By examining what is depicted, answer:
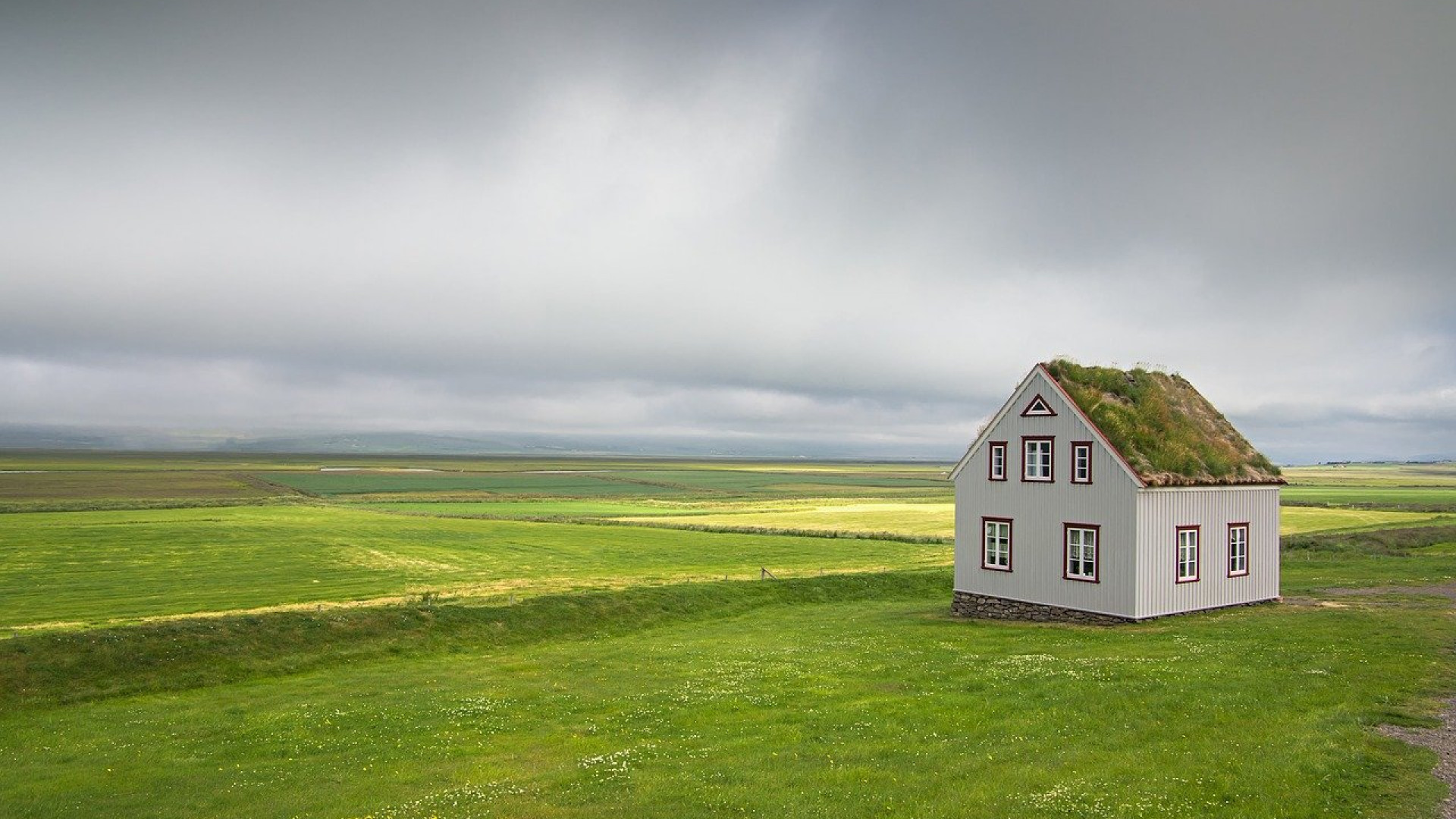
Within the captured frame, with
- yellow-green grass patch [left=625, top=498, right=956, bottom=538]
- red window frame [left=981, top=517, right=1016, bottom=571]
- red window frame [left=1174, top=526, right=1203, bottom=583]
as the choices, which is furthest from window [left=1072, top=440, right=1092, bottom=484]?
yellow-green grass patch [left=625, top=498, right=956, bottom=538]

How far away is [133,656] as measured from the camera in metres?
33.4

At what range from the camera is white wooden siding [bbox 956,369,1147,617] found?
3922 cm

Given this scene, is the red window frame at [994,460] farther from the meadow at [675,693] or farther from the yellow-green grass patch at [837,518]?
the yellow-green grass patch at [837,518]

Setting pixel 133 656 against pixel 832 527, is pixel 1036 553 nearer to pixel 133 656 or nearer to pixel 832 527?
pixel 133 656

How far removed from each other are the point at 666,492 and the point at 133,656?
163939 millimetres

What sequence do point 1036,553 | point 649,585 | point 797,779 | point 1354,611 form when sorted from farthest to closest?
point 649,585 < point 1036,553 < point 1354,611 < point 797,779

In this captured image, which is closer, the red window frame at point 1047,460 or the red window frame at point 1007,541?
the red window frame at point 1047,460

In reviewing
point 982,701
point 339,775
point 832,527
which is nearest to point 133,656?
point 339,775

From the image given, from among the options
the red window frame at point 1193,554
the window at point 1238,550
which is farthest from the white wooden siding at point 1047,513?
the window at point 1238,550

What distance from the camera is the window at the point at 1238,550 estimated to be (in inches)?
1690

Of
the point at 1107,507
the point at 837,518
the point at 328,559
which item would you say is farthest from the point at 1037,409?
the point at 837,518

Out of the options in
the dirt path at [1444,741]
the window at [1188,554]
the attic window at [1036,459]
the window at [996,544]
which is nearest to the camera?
the dirt path at [1444,741]

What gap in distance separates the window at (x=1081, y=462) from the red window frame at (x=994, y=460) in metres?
3.74

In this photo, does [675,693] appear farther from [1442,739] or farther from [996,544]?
[996,544]
